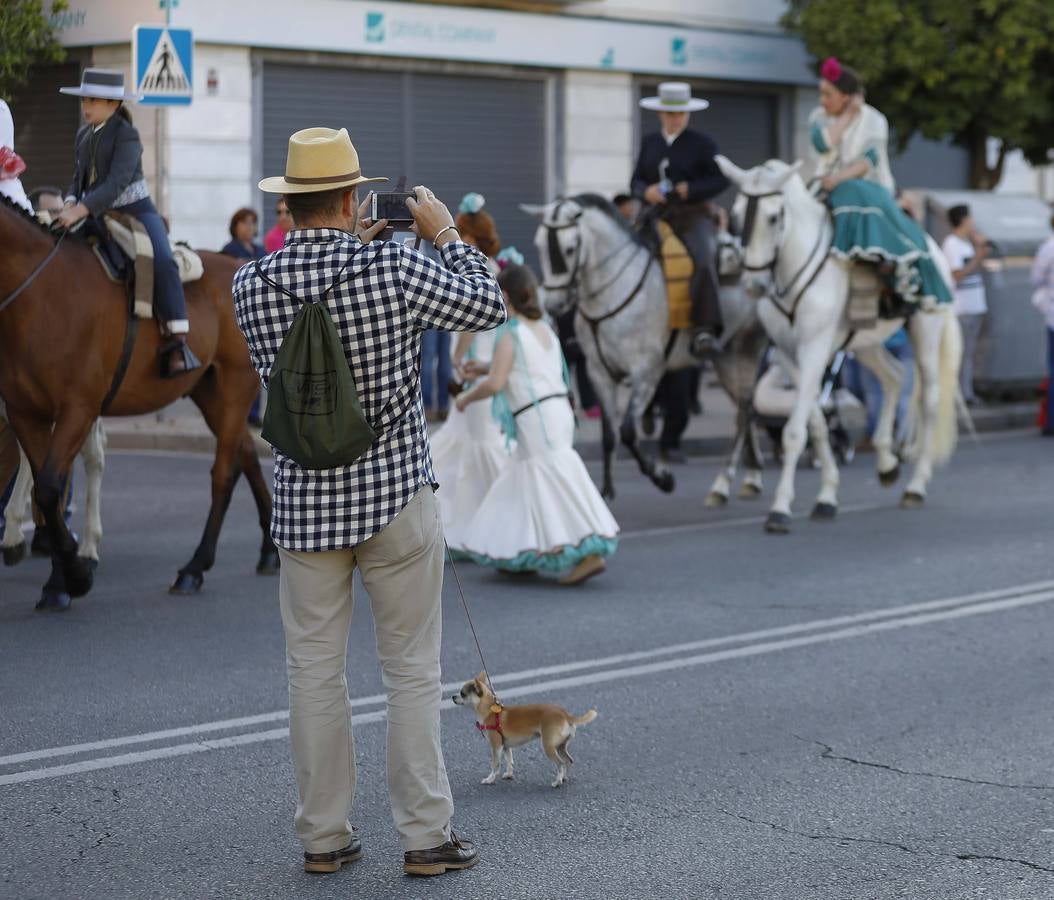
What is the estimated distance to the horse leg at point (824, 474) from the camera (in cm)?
1248

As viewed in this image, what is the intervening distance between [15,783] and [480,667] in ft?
7.78

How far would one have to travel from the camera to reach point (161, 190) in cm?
2091

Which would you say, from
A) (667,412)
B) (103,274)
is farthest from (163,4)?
(103,274)

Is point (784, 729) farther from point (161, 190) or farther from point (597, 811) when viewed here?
point (161, 190)

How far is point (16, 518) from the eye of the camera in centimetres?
1046

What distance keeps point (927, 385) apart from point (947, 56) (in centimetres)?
1195

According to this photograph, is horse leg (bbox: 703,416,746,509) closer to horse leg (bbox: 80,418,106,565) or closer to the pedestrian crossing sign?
horse leg (bbox: 80,418,106,565)

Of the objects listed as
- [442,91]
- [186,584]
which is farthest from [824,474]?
[442,91]

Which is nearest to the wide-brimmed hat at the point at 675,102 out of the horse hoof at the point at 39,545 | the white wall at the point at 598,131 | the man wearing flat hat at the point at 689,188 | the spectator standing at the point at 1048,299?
the man wearing flat hat at the point at 689,188

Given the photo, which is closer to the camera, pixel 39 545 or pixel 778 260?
pixel 39 545

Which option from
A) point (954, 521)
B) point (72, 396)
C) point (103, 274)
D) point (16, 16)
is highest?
point (16, 16)

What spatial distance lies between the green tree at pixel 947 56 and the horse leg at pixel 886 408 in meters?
10.9

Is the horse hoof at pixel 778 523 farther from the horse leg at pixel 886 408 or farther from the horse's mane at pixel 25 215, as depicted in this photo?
the horse's mane at pixel 25 215

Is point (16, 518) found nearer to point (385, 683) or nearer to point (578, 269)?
point (578, 269)
